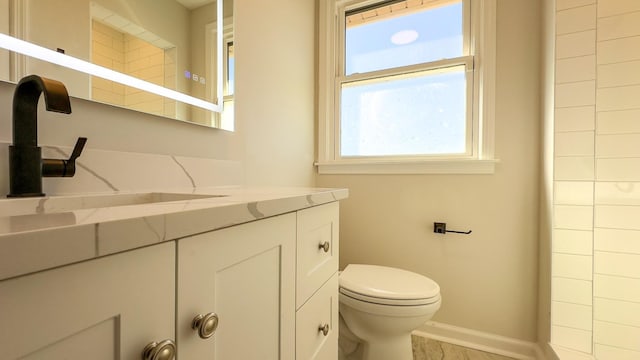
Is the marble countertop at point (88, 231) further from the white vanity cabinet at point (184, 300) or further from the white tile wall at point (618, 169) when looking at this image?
the white tile wall at point (618, 169)

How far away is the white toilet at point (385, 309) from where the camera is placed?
108cm

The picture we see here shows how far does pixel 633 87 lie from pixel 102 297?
177cm

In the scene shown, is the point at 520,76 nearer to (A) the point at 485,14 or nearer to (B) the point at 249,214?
(A) the point at 485,14

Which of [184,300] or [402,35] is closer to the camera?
[184,300]

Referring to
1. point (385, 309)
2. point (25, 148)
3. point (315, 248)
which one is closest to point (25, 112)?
point (25, 148)

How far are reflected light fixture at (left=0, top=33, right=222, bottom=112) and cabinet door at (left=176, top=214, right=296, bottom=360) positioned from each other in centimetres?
62

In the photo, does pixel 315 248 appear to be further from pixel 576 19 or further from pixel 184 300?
pixel 576 19

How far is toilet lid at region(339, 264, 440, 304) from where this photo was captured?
109 cm

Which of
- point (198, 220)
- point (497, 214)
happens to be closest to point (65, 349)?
point (198, 220)

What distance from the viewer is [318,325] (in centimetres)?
76

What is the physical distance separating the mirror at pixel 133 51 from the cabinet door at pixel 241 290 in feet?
1.93

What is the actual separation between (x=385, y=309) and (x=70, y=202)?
3.41 feet

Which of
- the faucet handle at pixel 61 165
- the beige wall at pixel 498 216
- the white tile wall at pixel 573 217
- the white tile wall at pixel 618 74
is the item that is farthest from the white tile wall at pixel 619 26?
the faucet handle at pixel 61 165

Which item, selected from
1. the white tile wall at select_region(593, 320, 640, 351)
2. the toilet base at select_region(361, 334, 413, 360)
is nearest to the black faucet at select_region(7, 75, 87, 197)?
the toilet base at select_region(361, 334, 413, 360)
